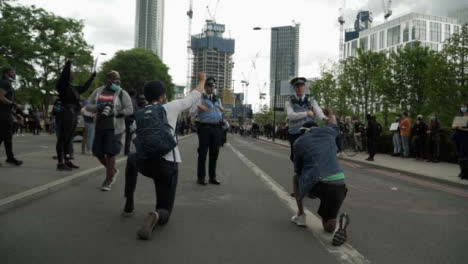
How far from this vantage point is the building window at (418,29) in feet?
377

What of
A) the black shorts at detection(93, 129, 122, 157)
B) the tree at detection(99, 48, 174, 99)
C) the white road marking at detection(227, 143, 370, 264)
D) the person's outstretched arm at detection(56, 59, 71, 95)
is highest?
the tree at detection(99, 48, 174, 99)

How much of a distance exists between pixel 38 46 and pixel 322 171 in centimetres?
4387

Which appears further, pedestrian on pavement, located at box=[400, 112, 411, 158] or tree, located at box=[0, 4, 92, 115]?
tree, located at box=[0, 4, 92, 115]

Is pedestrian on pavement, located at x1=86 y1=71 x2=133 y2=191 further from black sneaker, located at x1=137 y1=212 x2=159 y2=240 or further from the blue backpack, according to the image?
black sneaker, located at x1=137 y1=212 x2=159 y2=240

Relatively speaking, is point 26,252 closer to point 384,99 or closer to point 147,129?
point 147,129

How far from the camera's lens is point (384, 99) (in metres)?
32.8

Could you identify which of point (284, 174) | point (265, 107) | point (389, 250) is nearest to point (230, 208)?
point (389, 250)

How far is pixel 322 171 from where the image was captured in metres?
4.45

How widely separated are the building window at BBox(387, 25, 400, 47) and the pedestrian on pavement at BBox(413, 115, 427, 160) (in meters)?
113

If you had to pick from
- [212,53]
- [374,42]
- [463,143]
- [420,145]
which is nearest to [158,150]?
[463,143]

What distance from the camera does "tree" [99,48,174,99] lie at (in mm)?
66438

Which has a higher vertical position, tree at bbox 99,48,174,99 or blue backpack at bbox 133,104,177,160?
tree at bbox 99,48,174,99

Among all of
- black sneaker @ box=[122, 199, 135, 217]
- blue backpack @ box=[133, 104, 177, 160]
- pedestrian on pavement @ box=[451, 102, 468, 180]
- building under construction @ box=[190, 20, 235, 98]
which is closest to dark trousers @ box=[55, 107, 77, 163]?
black sneaker @ box=[122, 199, 135, 217]

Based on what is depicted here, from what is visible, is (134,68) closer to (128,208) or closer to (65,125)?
(65,125)
